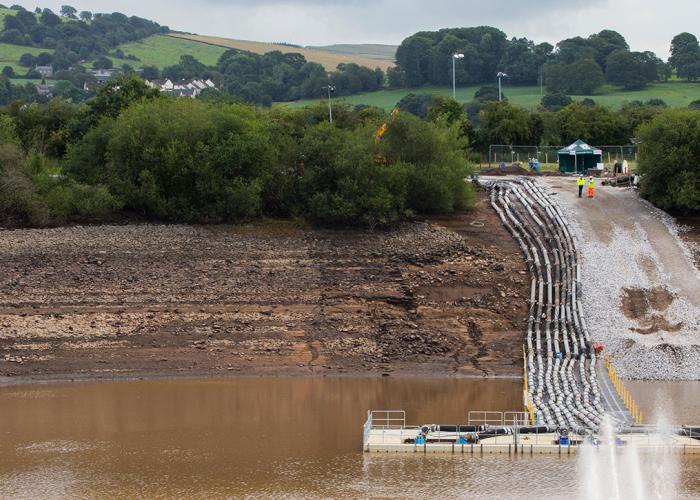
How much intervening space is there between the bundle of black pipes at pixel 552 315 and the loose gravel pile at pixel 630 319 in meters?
0.73

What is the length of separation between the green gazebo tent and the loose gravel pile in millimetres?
14453

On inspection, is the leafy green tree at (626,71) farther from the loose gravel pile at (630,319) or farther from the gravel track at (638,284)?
the loose gravel pile at (630,319)

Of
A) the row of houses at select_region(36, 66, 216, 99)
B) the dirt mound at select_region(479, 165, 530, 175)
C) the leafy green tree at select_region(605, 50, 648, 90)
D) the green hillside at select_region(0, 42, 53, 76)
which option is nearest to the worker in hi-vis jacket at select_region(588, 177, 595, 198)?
the dirt mound at select_region(479, 165, 530, 175)

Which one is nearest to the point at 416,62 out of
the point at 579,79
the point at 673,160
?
the point at 579,79

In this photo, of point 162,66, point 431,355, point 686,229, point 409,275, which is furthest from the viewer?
point 162,66

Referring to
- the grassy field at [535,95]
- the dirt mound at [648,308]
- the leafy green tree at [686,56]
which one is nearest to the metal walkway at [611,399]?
the dirt mound at [648,308]

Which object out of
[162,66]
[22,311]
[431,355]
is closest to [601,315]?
[431,355]

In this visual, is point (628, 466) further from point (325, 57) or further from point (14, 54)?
point (14, 54)

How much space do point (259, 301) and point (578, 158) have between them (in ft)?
94.9

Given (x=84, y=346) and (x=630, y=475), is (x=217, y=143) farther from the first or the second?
(x=630, y=475)

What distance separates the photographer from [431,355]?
5341 centimetres

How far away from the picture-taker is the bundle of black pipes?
44844mm

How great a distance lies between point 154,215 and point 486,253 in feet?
58.6

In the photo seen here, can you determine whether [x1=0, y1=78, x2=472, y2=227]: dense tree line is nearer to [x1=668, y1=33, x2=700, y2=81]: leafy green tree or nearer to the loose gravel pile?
the loose gravel pile
